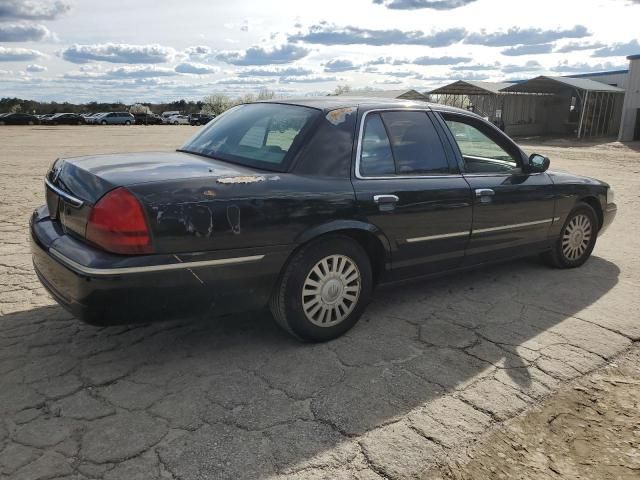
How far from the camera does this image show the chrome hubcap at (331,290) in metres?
3.40

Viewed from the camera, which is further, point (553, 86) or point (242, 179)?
point (553, 86)

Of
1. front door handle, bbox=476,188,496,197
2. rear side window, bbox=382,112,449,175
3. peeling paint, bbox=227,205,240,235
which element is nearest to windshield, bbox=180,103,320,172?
peeling paint, bbox=227,205,240,235

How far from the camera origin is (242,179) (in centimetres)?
309

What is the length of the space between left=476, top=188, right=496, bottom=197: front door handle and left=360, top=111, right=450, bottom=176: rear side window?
12.3 inches

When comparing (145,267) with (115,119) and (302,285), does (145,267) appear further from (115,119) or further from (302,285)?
(115,119)

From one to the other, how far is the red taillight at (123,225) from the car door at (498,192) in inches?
98.9

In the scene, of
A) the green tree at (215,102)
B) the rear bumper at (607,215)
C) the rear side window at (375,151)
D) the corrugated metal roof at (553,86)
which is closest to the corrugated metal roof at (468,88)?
the corrugated metal roof at (553,86)

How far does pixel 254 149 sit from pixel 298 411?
68.5 inches

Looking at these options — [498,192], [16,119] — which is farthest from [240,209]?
[16,119]

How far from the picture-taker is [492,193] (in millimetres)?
Result: 4285

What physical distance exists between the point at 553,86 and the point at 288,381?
119 feet

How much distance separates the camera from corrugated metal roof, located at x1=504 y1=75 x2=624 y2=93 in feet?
103

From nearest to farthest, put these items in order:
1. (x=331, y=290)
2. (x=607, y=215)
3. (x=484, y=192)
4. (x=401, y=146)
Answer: (x=331, y=290)
(x=401, y=146)
(x=484, y=192)
(x=607, y=215)

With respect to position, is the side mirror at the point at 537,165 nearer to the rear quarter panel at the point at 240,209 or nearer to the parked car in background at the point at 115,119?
the rear quarter panel at the point at 240,209
